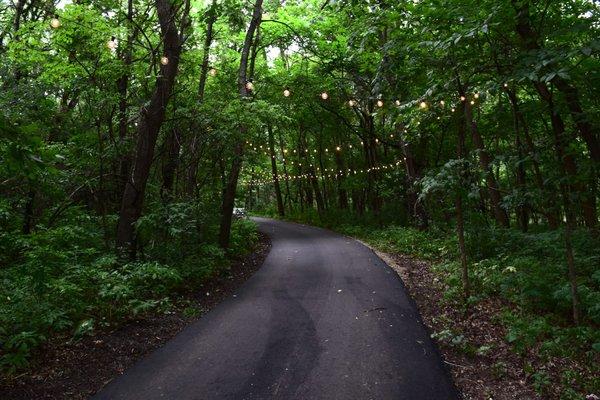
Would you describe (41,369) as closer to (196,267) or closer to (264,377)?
(264,377)

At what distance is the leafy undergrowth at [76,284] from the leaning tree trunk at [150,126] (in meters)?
0.56

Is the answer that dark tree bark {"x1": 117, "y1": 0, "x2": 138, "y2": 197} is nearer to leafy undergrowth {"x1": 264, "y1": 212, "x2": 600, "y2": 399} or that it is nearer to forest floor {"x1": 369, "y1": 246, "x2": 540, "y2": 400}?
forest floor {"x1": 369, "y1": 246, "x2": 540, "y2": 400}

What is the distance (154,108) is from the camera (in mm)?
9727

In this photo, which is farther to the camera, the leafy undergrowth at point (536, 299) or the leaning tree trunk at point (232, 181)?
the leaning tree trunk at point (232, 181)

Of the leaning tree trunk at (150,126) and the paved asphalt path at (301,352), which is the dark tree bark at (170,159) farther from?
the paved asphalt path at (301,352)

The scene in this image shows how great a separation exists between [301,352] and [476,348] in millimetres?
2702

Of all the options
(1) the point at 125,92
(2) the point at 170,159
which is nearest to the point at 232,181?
(2) the point at 170,159

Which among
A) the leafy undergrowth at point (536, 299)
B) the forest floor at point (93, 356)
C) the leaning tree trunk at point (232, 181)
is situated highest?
the leaning tree trunk at point (232, 181)

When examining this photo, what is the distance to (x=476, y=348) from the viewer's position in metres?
5.94

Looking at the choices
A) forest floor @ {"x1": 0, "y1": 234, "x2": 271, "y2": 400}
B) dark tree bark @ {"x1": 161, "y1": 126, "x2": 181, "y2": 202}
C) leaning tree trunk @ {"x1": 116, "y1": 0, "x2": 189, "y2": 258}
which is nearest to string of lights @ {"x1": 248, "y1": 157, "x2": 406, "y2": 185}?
dark tree bark @ {"x1": 161, "y1": 126, "x2": 181, "y2": 202}

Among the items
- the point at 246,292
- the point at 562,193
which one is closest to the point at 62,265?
the point at 246,292

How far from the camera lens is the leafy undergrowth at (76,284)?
5742mm

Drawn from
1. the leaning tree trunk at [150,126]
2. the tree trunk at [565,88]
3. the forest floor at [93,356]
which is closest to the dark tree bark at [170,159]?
the leaning tree trunk at [150,126]

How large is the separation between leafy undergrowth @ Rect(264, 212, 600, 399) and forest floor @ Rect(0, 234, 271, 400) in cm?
486
